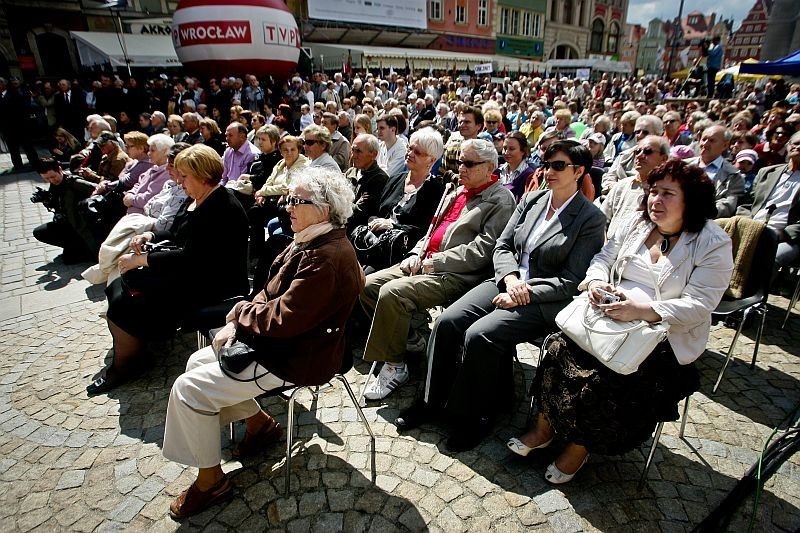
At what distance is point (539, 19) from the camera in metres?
49.1

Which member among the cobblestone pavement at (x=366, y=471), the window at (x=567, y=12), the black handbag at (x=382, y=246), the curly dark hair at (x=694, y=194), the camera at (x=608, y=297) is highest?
the window at (x=567, y=12)

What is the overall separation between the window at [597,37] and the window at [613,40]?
7.42 ft

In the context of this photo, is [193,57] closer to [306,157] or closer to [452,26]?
[306,157]

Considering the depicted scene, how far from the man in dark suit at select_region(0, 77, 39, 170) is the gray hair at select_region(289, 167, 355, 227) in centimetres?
1258

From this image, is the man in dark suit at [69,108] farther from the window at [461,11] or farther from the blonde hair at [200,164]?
the window at [461,11]

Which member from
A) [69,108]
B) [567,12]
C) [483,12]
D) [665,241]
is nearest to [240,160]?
[665,241]

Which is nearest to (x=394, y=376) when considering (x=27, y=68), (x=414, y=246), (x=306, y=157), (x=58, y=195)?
(x=414, y=246)

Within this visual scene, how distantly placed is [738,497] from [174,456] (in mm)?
2597

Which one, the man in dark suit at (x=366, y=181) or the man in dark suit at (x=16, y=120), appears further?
the man in dark suit at (x=16, y=120)

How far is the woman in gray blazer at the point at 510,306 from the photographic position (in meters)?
2.71

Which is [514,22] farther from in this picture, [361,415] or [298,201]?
[361,415]

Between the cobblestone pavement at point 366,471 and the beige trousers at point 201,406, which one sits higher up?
the beige trousers at point 201,406

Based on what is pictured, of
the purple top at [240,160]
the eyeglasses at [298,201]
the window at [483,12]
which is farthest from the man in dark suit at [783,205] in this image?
the window at [483,12]

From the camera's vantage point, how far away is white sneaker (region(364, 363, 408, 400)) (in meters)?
3.22
